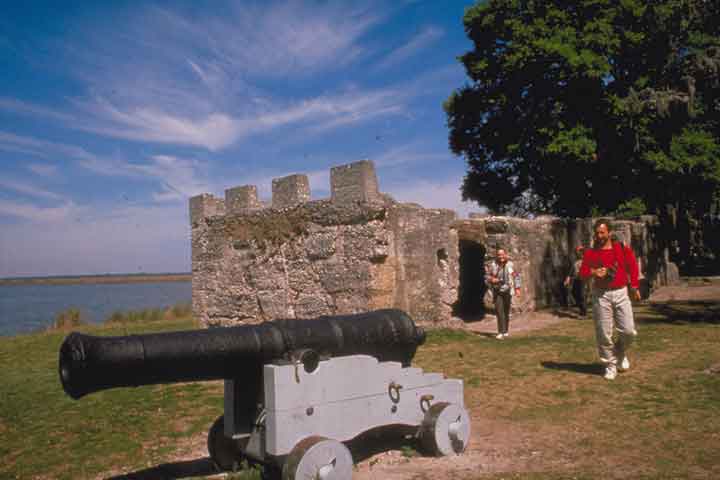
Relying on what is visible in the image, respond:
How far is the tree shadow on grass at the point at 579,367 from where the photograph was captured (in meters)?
6.69

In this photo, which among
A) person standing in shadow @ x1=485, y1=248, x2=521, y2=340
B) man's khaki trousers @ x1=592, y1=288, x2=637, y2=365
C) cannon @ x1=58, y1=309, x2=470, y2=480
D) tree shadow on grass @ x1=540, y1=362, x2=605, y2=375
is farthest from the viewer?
person standing in shadow @ x1=485, y1=248, x2=521, y2=340

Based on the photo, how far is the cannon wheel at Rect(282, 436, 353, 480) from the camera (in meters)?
3.55

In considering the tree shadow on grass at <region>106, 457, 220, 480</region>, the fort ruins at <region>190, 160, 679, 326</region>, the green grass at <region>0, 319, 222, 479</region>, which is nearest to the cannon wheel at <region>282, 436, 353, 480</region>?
the tree shadow on grass at <region>106, 457, 220, 480</region>

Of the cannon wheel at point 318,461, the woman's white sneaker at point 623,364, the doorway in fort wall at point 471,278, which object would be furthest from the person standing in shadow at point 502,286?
the cannon wheel at point 318,461

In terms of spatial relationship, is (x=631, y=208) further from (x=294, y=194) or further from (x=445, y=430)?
(x=445, y=430)

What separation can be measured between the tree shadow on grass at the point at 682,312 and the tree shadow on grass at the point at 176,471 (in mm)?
8174

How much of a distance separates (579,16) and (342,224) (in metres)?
13.3

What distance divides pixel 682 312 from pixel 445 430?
8808mm

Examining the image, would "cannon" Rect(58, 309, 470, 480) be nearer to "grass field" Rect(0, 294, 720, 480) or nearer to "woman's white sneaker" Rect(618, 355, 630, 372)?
"grass field" Rect(0, 294, 720, 480)

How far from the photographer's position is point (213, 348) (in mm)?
3715

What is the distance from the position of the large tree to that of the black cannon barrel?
15234 mm

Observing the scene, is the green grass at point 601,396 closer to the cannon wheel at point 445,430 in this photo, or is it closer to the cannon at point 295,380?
the cannon wheel at point 445,430

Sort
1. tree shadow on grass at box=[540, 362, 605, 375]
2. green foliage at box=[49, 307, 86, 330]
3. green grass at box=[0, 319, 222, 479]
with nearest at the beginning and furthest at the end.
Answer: green grass at box=[0, 319, 222, 479], tree shadow on grass at box=[540, 362, 605, 375], green foliage at box=[49, 307, 86, 330]

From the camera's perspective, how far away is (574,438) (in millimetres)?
4578
